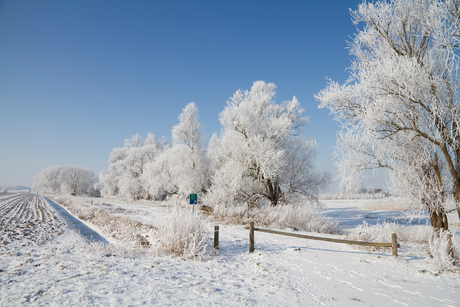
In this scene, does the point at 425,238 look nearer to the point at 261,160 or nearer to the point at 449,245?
the point at 449,245

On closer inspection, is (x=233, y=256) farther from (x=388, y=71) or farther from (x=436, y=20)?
(x=436, y=20)

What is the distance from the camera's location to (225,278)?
4945 mm

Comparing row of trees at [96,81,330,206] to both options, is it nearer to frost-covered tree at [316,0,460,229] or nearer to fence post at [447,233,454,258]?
frost-covered tree at [316,0,460,229]

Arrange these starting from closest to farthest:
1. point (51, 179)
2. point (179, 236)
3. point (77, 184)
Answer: point (179, 236), point (77, 184), point (51, 179)

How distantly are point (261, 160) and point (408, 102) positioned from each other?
9.16 metres

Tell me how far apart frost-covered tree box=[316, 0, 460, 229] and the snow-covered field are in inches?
89.6

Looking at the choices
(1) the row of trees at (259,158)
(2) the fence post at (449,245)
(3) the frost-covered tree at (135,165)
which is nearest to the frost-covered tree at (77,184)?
(3) the frost-covered tree at (135,165)

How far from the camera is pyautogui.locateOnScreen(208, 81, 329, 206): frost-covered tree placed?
1528cm

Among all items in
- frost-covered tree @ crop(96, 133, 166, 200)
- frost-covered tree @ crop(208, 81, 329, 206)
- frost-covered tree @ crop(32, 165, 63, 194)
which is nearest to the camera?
frost-covered tree @ crop(208, 81, 329, 206)

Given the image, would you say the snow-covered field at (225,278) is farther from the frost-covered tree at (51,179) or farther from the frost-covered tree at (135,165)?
the frost-covered tree at (51,179)

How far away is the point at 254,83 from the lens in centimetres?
1922

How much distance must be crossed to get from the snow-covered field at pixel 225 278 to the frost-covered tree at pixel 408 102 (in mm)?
2276

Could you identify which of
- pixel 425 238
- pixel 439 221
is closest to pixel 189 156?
pixel 425 238

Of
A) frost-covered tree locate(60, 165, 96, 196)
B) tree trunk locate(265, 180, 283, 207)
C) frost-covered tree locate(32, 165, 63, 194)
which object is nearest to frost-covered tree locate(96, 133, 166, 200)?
tree trunk locate(265, 180, 283, 207)
